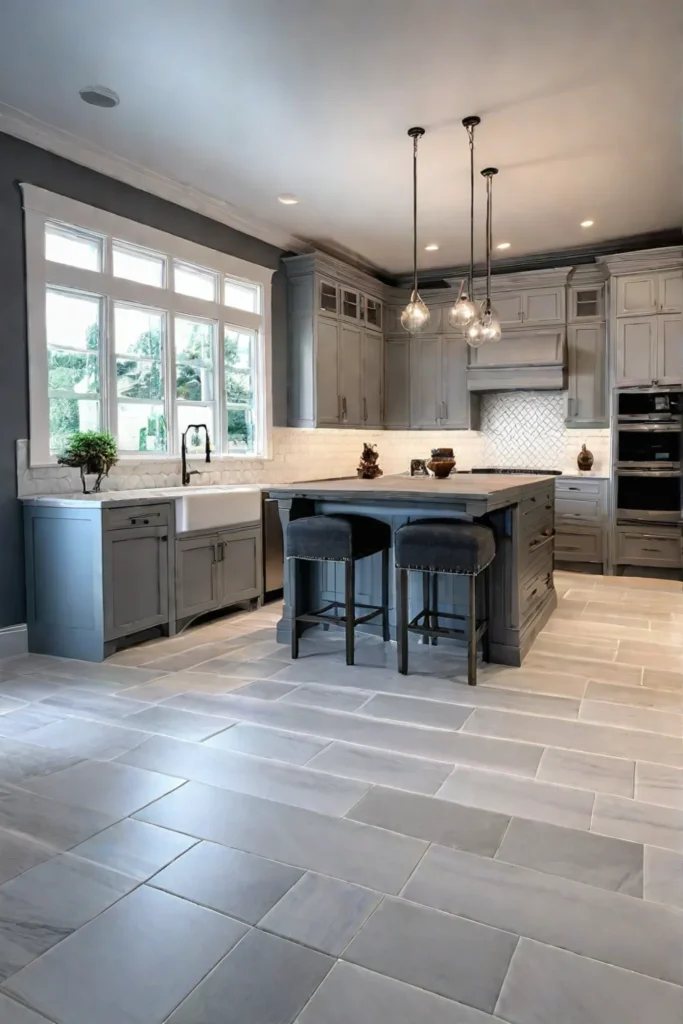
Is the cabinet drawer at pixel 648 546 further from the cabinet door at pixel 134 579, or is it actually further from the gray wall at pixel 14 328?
the gray wall at pixel 14 328

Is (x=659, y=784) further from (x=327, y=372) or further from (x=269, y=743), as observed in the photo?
(x=327, y=372)

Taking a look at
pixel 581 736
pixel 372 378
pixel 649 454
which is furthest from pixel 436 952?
pixel 372 378

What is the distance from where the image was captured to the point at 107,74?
345 cm

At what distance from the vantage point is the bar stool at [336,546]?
3744 mm

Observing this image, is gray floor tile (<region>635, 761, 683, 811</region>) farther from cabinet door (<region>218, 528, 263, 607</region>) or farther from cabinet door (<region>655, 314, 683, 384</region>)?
cabinet door (<region>655, 314, 683, 384</region>)

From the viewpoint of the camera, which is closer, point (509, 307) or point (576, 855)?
point (576, 855)

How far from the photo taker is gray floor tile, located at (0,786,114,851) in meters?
2.08

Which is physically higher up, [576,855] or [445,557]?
[445,557]

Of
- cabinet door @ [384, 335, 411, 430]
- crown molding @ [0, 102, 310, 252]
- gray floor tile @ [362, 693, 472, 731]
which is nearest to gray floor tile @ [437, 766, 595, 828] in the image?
gray floor tile @ [362, 693, 472, 731]

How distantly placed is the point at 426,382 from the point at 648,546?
276cm

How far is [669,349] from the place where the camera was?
6141 mm

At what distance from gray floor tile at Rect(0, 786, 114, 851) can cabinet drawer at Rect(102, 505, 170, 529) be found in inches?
69.1

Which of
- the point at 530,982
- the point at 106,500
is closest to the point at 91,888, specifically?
the point at 530,982

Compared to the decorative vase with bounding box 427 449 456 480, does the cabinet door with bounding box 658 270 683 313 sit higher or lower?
higher
